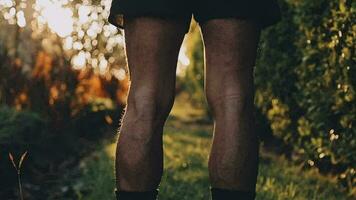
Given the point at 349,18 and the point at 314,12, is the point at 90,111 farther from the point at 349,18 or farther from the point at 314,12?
the point at 349,18

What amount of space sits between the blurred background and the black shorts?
4.79ft

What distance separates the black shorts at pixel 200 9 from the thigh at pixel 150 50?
0.03 m

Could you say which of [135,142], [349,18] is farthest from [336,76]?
[135,142]

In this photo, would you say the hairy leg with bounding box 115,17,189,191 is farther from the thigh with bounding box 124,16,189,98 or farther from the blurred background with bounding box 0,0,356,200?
the blurred background with bounding box 0,0,356,200

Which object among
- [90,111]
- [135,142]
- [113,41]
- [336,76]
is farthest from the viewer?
[113,41]

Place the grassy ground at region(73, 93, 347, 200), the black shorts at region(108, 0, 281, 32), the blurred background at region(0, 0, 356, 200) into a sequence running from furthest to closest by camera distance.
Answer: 1. the blurred background at region(0, 0, 356, 200)
2. the grassy ground at region(73, 93, 347, 200)
3. the black shorts at region(108, 0, 281, 32)

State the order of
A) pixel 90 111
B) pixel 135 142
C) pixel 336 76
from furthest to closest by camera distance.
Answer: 1. pixel 90 111
2. pixel 336 76
3. pixel 135 142

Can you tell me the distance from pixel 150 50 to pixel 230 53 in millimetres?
252

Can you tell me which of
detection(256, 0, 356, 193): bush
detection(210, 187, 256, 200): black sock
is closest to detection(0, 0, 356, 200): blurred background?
detection(256, 0, 356, 193): bush

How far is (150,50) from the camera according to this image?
1711 millimetres

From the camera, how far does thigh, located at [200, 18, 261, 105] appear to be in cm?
173

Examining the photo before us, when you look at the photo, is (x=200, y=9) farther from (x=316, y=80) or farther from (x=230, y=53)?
(x=316, y=80)

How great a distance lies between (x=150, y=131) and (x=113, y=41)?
31.4ft

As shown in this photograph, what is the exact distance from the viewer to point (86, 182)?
12.1 feet
